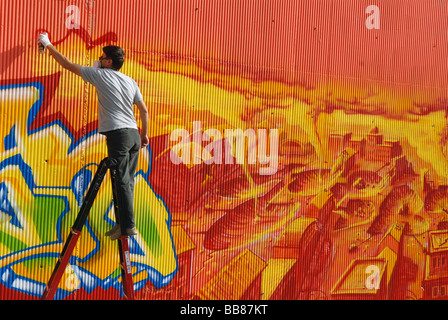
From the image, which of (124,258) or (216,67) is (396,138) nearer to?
(216,67)

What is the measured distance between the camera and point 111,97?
453 cm

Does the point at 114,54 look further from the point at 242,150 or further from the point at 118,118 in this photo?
the point at 242,150

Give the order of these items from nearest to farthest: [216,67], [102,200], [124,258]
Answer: [124,258] → [102,200] → [216,67]

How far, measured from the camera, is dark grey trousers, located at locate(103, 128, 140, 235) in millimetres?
4383

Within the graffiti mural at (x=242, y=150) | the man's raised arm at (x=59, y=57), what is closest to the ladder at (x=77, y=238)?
the graffiti mural at (x=242, y=150)

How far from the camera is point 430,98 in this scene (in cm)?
630

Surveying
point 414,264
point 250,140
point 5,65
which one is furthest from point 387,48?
point 5,65

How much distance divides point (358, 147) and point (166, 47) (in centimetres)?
216

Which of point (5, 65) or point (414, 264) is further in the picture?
point (414, 264)

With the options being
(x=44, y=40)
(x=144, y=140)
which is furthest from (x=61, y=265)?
(x=44, y=40)

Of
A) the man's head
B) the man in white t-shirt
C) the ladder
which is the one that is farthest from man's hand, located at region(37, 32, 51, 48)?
the ladder

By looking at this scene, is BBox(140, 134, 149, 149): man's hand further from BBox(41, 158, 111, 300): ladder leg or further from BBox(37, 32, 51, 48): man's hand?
BBox(37, 32, 51, 48): man's hand

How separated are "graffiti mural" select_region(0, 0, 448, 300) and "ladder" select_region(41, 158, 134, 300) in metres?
0.40

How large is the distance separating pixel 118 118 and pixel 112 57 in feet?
1.54
